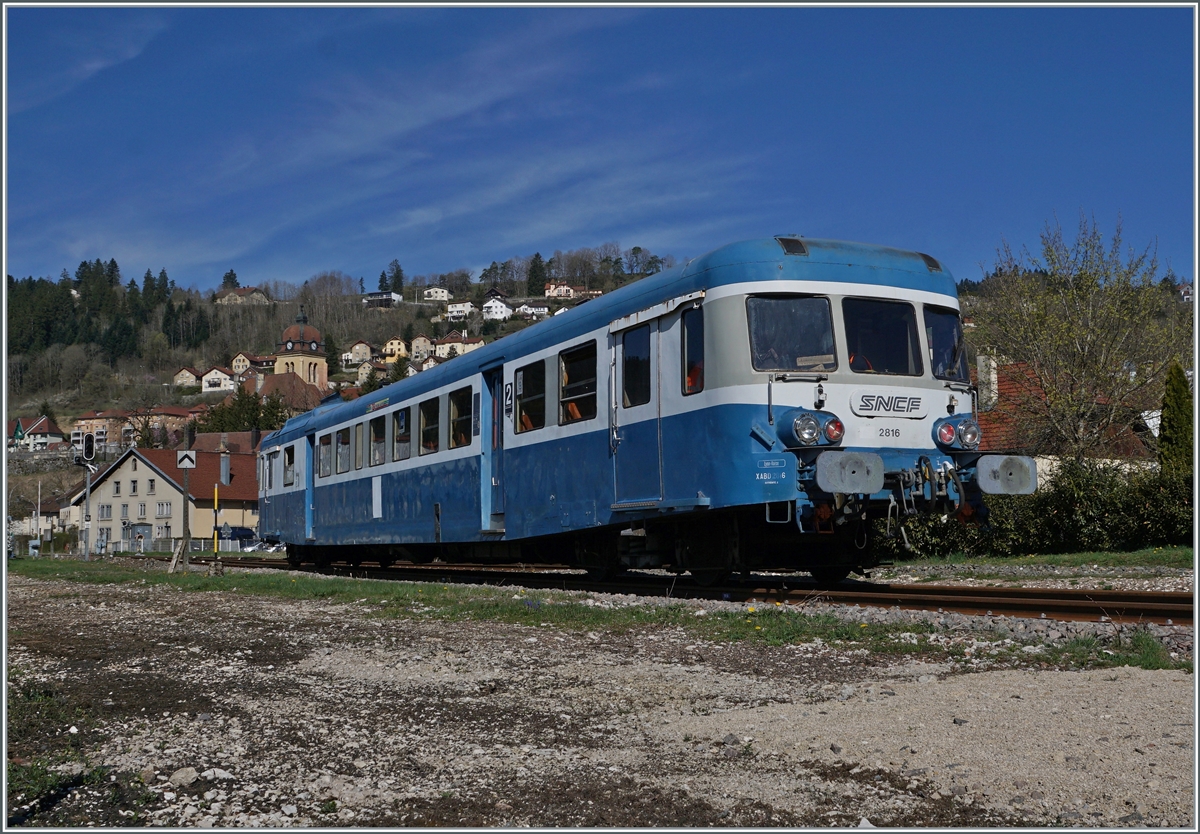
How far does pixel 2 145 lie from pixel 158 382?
632 ft

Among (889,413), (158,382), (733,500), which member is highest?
(158,382)

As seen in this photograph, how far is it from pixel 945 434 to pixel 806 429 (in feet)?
5.37

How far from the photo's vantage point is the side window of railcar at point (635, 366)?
11.6 m

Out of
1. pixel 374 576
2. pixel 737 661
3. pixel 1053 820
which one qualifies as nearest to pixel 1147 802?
pixel 1053 820

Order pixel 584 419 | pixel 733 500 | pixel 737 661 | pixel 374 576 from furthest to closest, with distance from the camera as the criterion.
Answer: pixel 374 576 < pixel 584 419 < pixel 733 500 < pixel 737 661

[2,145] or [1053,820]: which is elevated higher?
[2,145]

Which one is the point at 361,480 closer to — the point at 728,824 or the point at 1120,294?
the point at 728,824

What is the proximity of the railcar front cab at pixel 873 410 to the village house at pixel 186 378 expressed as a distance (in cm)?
18783

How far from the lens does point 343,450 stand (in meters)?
21.0

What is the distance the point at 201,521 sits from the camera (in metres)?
79.1

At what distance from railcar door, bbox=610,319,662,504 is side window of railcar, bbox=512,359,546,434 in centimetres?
178

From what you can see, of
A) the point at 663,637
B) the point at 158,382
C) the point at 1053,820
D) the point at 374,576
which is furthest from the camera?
the point at 158,382

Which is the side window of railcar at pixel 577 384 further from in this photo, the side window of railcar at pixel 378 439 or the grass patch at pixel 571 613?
the side window of railcar at pixel 378 439

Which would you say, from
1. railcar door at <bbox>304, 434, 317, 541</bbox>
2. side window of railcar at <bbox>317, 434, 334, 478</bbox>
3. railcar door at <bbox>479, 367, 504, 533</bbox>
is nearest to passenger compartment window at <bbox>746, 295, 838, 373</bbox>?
railcar door at <bbox>479, 367, 504, 533</bbox>
